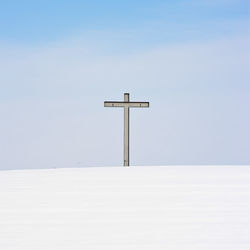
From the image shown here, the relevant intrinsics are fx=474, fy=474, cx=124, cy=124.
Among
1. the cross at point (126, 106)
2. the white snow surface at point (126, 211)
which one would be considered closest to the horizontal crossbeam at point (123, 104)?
the cross at point (126, 106)

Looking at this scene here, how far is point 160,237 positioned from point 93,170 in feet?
10.2

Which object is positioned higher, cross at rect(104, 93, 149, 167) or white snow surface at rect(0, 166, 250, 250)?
cross at rect(104, 93, 149, 167)

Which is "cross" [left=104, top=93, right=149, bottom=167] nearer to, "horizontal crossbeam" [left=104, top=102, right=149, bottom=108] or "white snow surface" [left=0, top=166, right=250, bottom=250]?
"horizontal crossbeam" [left=104, top=102, right=149, bottom=108]

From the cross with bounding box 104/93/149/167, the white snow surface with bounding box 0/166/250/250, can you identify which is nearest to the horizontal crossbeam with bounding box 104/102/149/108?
the cross with bounding box 104/93/149/167

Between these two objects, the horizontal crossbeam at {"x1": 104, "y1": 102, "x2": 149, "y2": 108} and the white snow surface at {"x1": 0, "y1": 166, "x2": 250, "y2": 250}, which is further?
the horizontal crossbeam at {"x1": 104, "y1": 102, "x2": 149, "y2": 108}

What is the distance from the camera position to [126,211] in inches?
118

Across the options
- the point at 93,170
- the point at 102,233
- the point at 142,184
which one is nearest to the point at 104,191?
the point at 142,184

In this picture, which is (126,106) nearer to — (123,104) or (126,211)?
(123,104)

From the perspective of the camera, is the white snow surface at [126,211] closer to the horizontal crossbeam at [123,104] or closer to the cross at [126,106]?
the cross at [126,106]

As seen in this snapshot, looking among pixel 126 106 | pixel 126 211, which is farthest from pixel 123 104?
pixel 126 211

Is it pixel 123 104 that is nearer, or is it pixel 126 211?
pixel 126 211

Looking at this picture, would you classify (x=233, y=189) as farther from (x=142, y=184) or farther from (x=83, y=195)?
(x=83, y=195)

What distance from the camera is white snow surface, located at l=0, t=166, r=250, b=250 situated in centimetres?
228

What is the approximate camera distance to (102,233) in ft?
7.97
